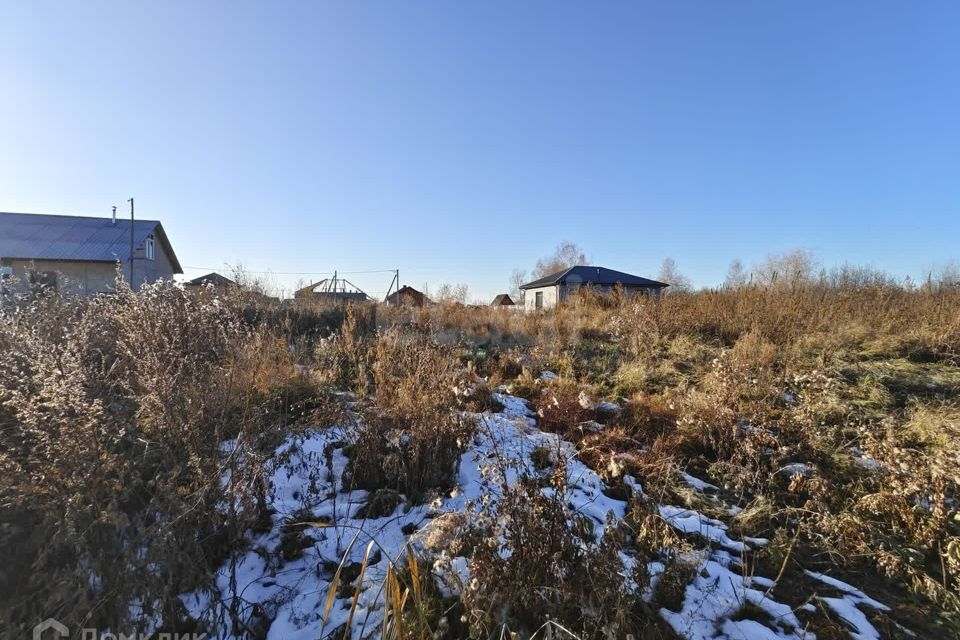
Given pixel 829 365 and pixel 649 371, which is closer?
pixel 829 365

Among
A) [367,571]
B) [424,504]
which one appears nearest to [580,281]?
[424,504]

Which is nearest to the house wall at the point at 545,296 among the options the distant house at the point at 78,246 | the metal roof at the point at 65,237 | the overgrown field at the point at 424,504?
the overgrown field at the point at 424,504

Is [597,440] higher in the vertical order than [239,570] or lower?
higher

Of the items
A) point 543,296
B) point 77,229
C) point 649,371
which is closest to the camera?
point 649,371

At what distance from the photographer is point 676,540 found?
74.4 inches

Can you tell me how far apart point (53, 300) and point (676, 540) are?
5.12 meters

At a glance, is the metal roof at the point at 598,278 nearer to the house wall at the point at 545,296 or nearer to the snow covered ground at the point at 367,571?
the house wall at the point at 545,296

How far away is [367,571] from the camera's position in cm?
196

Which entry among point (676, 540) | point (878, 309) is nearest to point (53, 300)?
point (676, 540)

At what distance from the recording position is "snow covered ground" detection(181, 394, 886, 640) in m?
1.69

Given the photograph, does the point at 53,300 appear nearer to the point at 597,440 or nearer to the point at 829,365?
the point at 597,440

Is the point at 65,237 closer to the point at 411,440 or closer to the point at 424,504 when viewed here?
the point at 411,440

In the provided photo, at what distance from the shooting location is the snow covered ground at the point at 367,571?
5.53 ft

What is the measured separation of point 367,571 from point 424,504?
1.92ft
